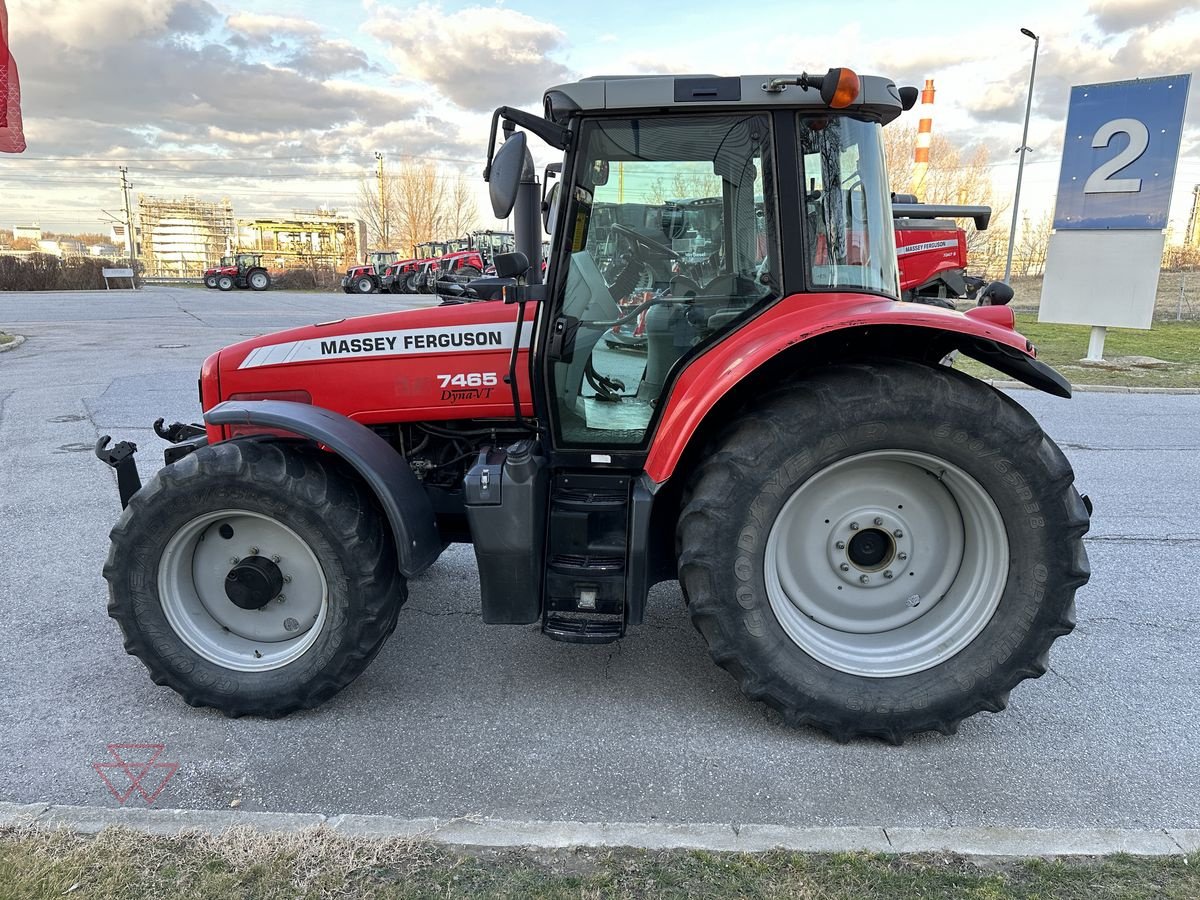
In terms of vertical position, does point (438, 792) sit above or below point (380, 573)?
below

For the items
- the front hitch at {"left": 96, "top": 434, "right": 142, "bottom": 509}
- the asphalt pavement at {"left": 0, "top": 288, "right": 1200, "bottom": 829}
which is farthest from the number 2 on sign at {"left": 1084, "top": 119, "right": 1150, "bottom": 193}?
the front hitch at {"left": 96, "top": 434, "right": 142, "bottom": 509}

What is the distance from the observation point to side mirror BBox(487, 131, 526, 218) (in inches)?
96.5

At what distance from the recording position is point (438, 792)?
2.62 meters

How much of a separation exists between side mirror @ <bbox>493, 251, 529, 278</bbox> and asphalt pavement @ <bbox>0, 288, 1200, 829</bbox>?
1.67 metres

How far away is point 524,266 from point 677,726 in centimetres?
179

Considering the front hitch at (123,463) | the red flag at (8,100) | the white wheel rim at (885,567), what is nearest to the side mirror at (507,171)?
the white wheel rim at (885,567)

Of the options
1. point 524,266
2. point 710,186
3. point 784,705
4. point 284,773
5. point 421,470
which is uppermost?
point 710,186

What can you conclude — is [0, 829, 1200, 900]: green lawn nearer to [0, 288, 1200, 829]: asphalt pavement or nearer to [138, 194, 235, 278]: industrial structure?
[0, 288, 1200, 829]: asphalt pavement

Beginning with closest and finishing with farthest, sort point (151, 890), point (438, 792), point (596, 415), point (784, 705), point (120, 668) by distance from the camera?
1. point (151, 890)
2. point (438, 792)
3. point (784, 705)
4. point (596, 415)
5. point (120, 668)

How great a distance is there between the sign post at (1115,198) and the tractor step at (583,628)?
1202 cm

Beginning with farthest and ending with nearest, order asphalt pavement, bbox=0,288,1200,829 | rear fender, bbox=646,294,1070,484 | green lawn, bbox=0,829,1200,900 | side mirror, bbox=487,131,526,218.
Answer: rear fender, bbox=646,294,1070,484
asphalt pavement, bbox=0,288,1200,829
side mirror, bbox=487,131,526,218
green lawn, bbox=0,829,1200,900

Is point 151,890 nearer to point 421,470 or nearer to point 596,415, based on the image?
point 421,470

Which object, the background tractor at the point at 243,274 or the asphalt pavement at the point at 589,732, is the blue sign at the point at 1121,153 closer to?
the asphalt pavement at the point at 589,732

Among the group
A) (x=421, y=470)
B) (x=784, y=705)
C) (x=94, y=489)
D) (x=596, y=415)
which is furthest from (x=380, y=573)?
(x=94, y=489)
